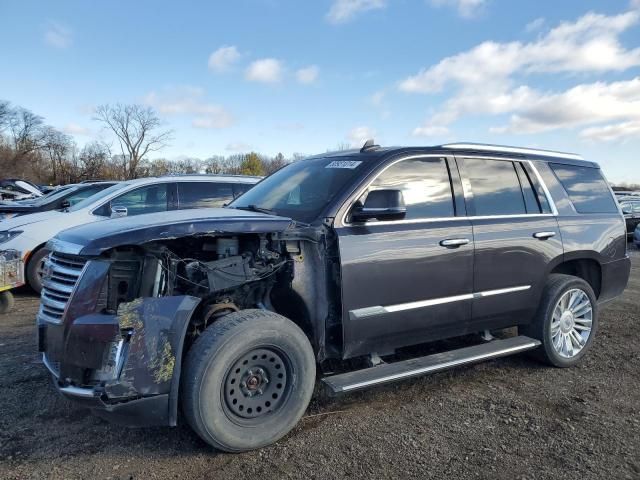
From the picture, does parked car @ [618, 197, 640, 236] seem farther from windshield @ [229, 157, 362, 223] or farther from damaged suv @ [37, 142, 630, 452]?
windshield @ [229, 157, 362, 223]

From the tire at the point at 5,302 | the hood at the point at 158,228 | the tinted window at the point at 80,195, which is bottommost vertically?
the tire at the point at 5,302

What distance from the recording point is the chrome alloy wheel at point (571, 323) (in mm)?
4652

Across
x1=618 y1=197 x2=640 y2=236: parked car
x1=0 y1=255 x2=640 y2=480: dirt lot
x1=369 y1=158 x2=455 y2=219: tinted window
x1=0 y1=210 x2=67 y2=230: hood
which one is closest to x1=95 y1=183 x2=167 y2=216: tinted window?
x1=0 y1=210 x2=67 y2=230: hood

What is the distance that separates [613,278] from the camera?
512 centimetres

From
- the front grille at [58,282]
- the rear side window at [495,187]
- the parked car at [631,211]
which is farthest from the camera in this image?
the parked car at [631,211]

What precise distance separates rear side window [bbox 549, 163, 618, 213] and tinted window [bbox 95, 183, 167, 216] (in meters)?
5.76

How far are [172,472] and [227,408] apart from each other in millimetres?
Answer: 458

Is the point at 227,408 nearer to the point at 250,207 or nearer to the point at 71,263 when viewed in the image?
the point at 71,263

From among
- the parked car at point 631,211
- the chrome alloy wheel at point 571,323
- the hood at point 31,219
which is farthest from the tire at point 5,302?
the parked car at point 631,211

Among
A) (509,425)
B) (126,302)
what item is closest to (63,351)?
(126,302)

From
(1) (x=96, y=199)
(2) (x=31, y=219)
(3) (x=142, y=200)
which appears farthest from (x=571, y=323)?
(2) (x=31, y=219)

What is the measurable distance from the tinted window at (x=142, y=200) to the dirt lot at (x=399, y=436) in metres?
3.71

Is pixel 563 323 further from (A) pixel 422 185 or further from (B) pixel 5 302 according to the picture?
(B) pixel 5 302

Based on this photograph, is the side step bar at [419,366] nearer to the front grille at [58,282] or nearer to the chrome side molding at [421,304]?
the chrome side molding at [421,304]
